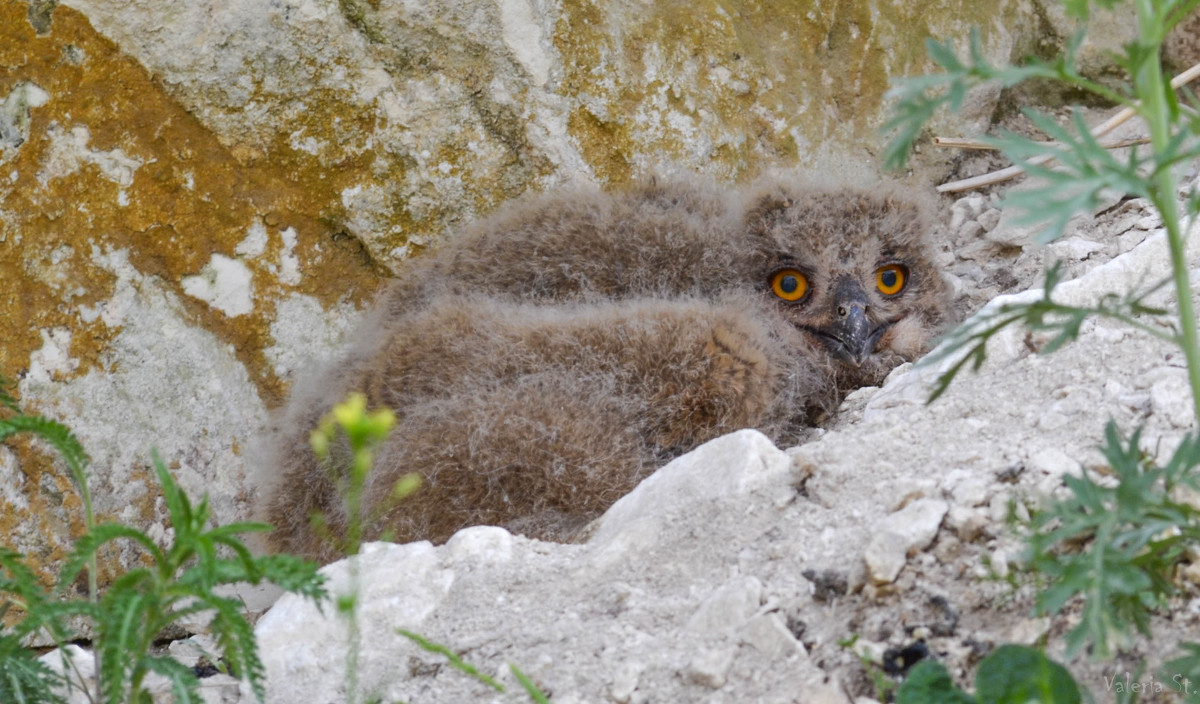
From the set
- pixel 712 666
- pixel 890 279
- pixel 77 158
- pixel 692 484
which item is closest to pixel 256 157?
pixel 77 158

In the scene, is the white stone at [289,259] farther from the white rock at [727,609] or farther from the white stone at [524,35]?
the white rock at [727,609]

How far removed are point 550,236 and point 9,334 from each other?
80.8 inches

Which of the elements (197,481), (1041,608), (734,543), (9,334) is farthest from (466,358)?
(1041,608)

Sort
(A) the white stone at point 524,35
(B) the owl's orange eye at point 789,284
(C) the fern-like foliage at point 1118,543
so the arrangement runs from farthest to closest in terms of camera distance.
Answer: (A) the white stone at point 524,35, (B) the owl's orange eye at point 789,284, (C) the fern-like foliage at point 1118,543

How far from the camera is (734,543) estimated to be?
2684 mm

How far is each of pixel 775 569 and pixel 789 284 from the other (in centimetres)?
206

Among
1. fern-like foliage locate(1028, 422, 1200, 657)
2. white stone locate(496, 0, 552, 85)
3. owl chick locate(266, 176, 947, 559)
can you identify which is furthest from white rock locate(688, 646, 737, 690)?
white stone locate(496, 0, 552, 85)

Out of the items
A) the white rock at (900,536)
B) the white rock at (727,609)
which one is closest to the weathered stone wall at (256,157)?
the white rock at (727,609)

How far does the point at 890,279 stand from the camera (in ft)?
14.8

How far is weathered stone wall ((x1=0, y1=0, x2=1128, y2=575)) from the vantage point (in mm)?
4430

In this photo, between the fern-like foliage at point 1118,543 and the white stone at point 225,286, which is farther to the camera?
the white stone at point 225,286

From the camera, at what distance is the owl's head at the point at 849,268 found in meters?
4.29

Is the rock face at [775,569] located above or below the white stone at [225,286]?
below

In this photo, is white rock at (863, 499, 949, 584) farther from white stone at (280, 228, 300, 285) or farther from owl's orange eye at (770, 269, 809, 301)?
white stone at (280, 228, 300, 285)
